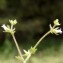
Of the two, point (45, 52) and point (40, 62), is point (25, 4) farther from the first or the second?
point (40, 62)

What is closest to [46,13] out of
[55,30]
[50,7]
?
[50,7]

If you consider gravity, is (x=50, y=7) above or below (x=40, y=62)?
above

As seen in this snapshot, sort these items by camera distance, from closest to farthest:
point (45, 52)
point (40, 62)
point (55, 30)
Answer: point (55, 30)
point (40, 62)
point (45, 52)

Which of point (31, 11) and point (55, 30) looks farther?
point (31, 11)

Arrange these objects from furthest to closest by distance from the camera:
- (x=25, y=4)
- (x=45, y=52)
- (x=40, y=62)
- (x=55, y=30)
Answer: (x=25, y=4) → (x=45, y=52) → (x=40, y=62) → (x=55, y=30)

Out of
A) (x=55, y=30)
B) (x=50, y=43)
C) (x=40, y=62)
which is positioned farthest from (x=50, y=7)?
(x=55, y=30)

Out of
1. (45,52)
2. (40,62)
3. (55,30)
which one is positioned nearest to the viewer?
(55,30)

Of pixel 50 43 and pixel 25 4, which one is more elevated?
pixel 25 4

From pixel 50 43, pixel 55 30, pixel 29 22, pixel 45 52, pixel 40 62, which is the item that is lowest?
pixel 55 30

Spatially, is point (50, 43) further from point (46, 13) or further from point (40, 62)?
point (40, 62)
